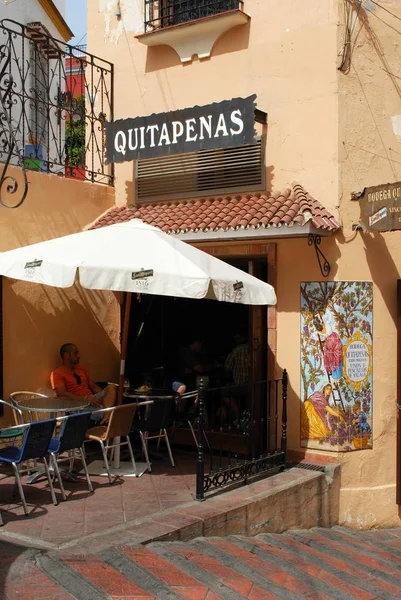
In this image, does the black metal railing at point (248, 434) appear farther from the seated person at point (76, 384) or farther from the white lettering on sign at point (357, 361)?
the seated person at point (76, 384)

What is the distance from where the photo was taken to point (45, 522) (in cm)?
577

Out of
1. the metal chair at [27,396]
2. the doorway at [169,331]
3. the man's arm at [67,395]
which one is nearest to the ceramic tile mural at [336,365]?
the doorway at [169,331]

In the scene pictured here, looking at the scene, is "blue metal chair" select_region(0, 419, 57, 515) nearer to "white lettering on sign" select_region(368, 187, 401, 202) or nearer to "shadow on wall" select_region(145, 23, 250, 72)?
"white lettering on sign" select_region(368, 187, 401, 202)

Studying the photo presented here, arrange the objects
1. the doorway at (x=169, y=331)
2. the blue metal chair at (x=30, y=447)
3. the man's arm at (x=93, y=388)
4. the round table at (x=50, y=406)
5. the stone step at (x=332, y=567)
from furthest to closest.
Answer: the doorway at (x=169, y=331) < the man's arm at (x=93, y=388) < the round table at (x=50, y=406) < the blue metal chair at (x=30, y=447) < the stone step at (x=332, y=567)

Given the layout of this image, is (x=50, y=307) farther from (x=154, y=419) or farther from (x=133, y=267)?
(x=133, y=267)

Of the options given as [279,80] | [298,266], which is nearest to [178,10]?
[279,80]

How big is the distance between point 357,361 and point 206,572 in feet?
12.7

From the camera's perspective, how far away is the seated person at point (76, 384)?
8062 millimetres

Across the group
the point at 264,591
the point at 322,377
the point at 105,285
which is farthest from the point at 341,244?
the point at 264,591

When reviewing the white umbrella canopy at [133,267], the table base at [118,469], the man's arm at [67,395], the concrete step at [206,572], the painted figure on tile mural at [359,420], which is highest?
the white umbrella canopy at [133,267]

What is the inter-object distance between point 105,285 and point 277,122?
11.6 feet

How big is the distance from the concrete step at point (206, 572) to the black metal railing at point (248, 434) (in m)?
0.79

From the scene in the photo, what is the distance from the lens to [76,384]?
332 inches

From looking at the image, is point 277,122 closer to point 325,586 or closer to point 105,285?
point 105,285
